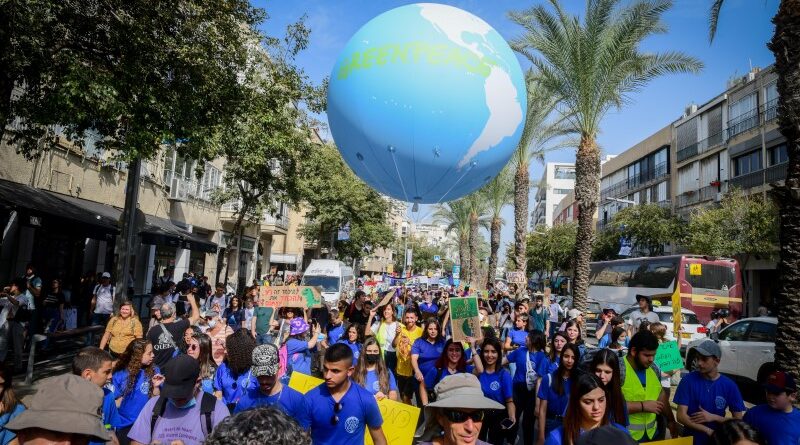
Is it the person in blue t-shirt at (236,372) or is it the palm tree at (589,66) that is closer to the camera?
the person in blue t-shirt at (236,372)

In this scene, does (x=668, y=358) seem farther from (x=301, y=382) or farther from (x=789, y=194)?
(x=301, y=382)

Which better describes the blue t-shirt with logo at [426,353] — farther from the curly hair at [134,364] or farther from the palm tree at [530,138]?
the palm tree at [530,138]

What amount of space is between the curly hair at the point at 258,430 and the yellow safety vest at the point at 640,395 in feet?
12.3

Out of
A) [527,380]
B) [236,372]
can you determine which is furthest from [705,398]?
[236,372]

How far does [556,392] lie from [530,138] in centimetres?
1916

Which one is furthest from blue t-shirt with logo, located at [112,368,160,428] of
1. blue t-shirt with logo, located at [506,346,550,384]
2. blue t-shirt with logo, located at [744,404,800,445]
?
blue t-shirt with logo, located at [744,404,800,445]

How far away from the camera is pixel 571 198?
73.8 meters

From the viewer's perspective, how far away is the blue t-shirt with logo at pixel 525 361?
20.2 ft

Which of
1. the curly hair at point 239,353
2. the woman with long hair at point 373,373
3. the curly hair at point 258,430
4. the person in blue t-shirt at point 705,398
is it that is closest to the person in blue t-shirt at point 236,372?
the curly hair at point 239,353

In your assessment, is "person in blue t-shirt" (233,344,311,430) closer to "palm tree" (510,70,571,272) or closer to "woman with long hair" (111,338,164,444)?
"woman with long hair" (111,338,164,444)

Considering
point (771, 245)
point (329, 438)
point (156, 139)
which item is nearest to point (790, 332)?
point (329, 438)

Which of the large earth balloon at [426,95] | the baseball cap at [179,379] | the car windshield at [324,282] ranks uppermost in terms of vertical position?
the large earth balloon at [426,95]

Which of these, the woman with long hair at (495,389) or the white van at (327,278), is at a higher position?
the white van at (327,278)

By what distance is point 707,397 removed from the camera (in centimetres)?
440
